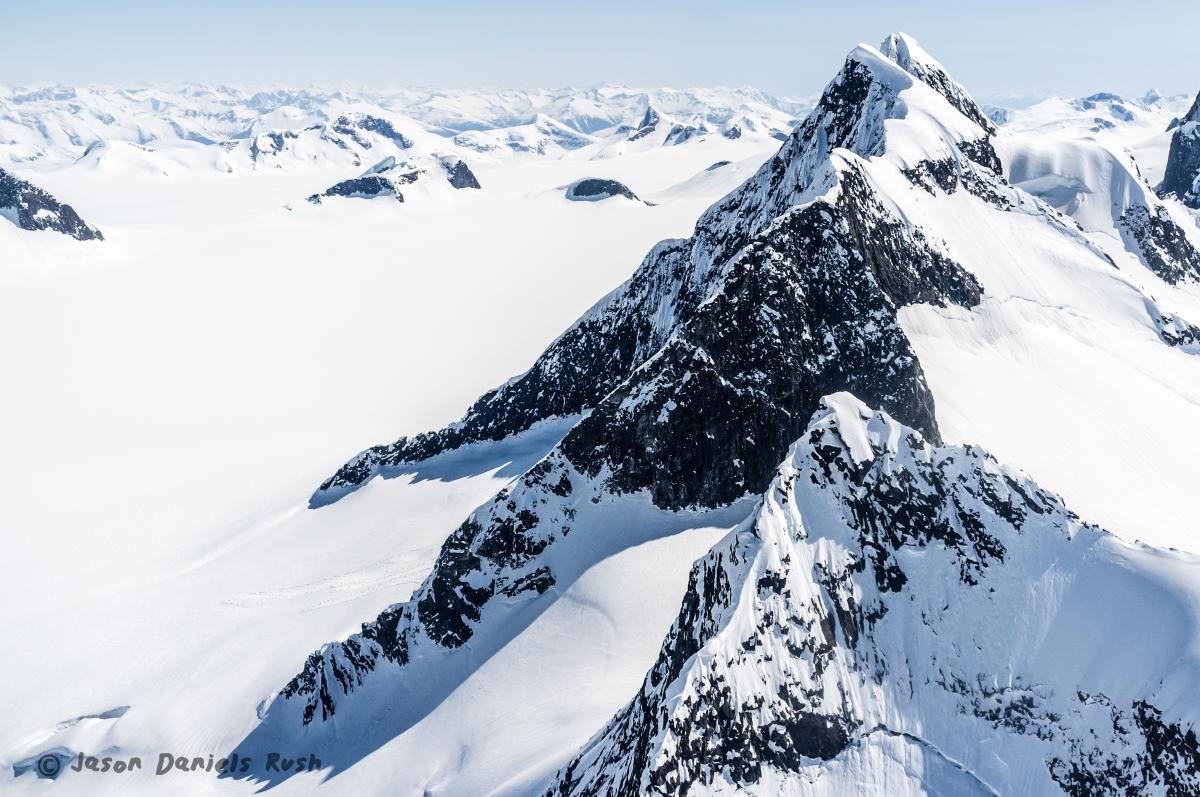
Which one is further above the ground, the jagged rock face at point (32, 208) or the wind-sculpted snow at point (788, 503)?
the wind-sculpted snow at point (788, 503)

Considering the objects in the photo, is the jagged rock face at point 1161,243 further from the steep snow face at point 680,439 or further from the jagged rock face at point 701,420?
the jagged rock face at point 701,420

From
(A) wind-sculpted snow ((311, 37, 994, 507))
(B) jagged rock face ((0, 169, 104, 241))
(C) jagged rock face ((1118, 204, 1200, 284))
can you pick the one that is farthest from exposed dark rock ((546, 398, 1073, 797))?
(B) jagged rock face ((0, 169, 104, 241))

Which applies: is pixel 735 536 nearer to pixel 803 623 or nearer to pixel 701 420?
pixel 803 623

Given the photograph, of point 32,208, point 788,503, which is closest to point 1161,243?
point 788,503

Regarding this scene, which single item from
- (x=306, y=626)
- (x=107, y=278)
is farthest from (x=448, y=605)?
(x=107, y=278)

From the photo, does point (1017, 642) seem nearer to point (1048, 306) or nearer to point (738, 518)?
point (738, 518)

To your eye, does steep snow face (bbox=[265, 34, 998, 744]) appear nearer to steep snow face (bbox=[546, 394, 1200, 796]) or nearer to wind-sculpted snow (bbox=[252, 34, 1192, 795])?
wind-sculpted snow (bbox=[252, 34, 1192, 795])

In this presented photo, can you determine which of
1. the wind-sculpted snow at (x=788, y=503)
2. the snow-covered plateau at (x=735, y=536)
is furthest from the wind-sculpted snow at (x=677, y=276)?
the snow-covered plateau at (x=735, y=536)
